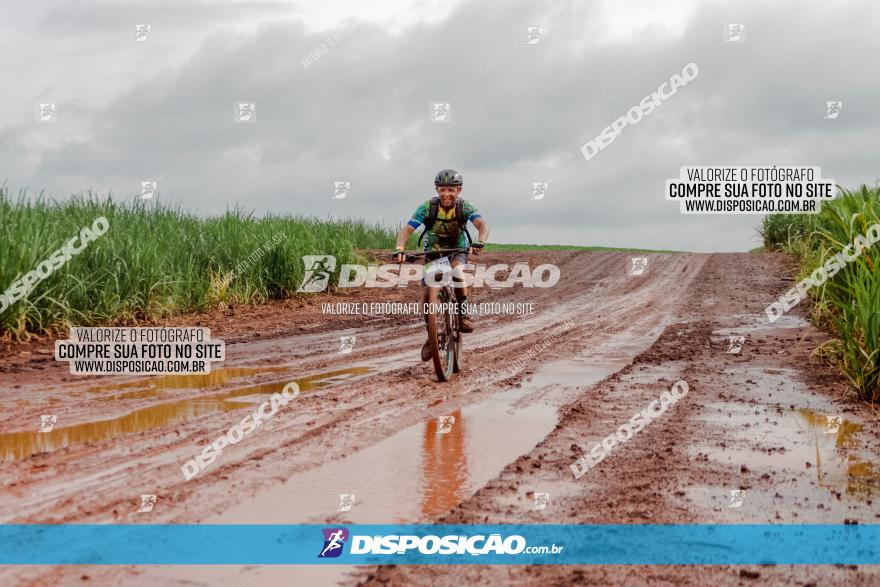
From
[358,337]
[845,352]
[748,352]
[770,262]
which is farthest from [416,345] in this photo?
[770,262]

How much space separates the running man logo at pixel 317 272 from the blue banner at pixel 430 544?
582 inches

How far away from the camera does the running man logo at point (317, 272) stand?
64.4 feet

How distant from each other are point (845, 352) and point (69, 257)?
1123cm

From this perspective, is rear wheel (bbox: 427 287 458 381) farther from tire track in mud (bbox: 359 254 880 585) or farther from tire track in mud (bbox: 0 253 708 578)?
tire track in mud (bbox: 359 254 880 585)

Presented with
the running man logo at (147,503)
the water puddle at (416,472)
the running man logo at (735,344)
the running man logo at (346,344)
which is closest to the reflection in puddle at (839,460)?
the water puddle at (416,472)

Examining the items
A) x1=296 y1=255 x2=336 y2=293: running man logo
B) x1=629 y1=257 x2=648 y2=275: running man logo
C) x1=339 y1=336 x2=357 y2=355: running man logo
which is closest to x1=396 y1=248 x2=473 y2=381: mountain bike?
x1=339 y1=336 x2=357 y2=355: running man logo

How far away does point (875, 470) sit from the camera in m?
6.52

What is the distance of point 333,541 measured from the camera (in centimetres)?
464

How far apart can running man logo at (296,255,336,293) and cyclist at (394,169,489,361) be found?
9.37m

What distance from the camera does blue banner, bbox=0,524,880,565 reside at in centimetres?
440

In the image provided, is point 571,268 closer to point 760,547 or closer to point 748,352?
point 748,352

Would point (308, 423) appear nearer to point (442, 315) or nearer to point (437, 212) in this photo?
point (442, 315)

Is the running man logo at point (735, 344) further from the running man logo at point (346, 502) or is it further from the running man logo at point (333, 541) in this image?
the running man logo at point (333, 541)

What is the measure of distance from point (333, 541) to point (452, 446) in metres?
2.53
